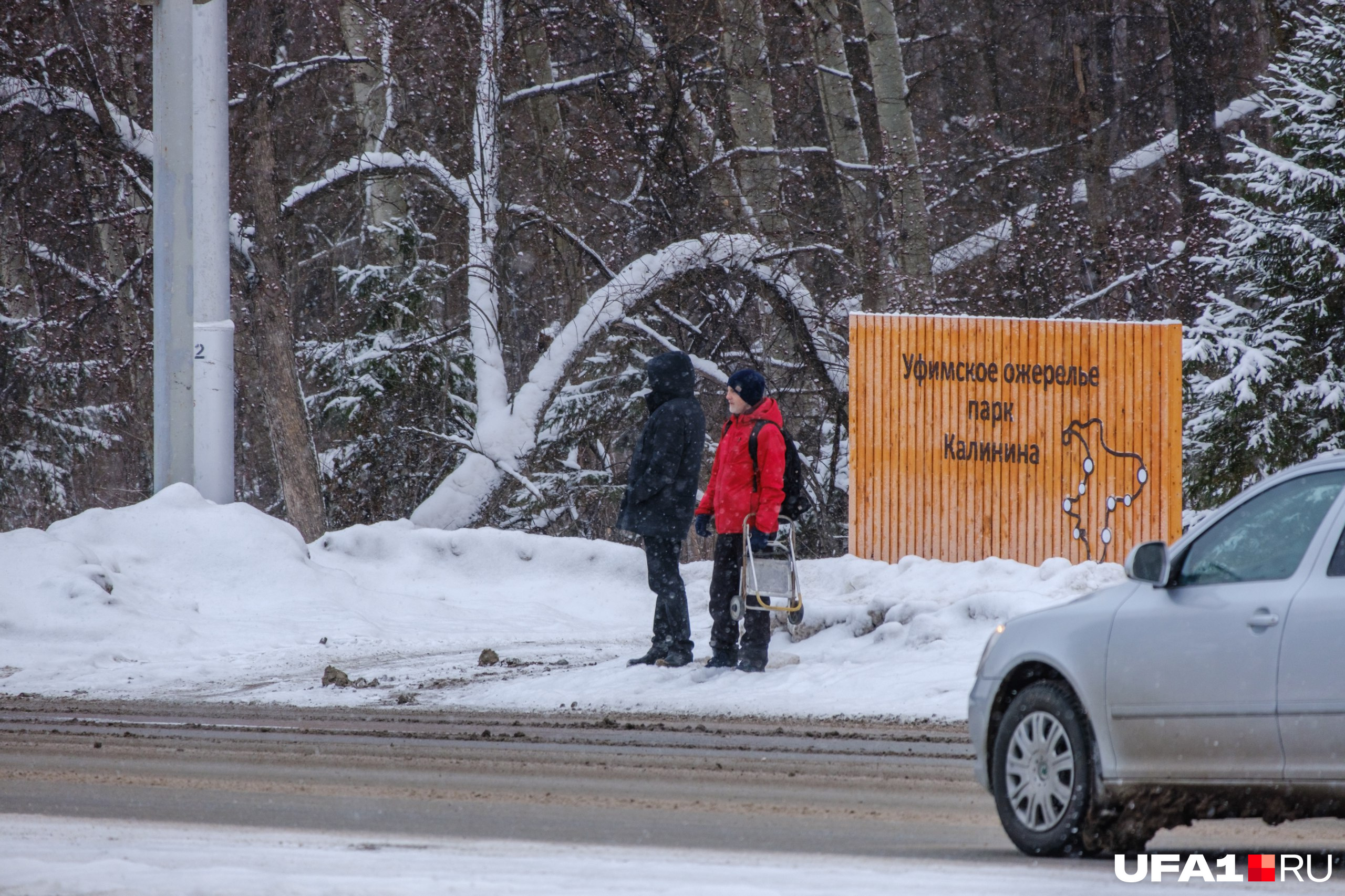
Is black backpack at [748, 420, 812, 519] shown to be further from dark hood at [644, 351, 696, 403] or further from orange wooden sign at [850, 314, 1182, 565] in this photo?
orange wooden sign at [850, 314, 1182, 565]

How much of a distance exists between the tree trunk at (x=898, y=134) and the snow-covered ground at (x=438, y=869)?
17.3 meters

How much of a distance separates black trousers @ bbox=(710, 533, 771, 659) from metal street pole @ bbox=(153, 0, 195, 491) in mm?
7676

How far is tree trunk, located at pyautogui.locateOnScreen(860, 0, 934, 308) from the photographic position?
74.1ft

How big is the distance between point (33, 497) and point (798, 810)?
26.6m

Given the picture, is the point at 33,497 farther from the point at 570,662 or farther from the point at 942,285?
the point at 570,662

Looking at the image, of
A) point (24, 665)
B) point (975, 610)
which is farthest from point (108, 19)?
point (975, 610)

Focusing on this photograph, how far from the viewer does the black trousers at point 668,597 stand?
11.4 m

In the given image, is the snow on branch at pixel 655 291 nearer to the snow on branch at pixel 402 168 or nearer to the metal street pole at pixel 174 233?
the snow on branch at pixel 402 168

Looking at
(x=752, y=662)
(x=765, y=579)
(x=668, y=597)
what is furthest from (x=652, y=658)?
(x=765, y=579)

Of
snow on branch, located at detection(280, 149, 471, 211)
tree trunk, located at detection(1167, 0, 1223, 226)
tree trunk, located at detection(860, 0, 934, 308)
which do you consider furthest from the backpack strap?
tree trunk, located at detection(1167, 0, 1223, 226)

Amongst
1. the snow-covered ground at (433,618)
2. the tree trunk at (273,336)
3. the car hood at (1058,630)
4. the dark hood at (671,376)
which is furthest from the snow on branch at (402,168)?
the car hood at (1058,630)

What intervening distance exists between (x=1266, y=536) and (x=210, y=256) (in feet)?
43.3

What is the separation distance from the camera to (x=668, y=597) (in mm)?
11461

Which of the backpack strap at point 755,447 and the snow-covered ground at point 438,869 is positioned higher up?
the backpack strap at point 755,447
